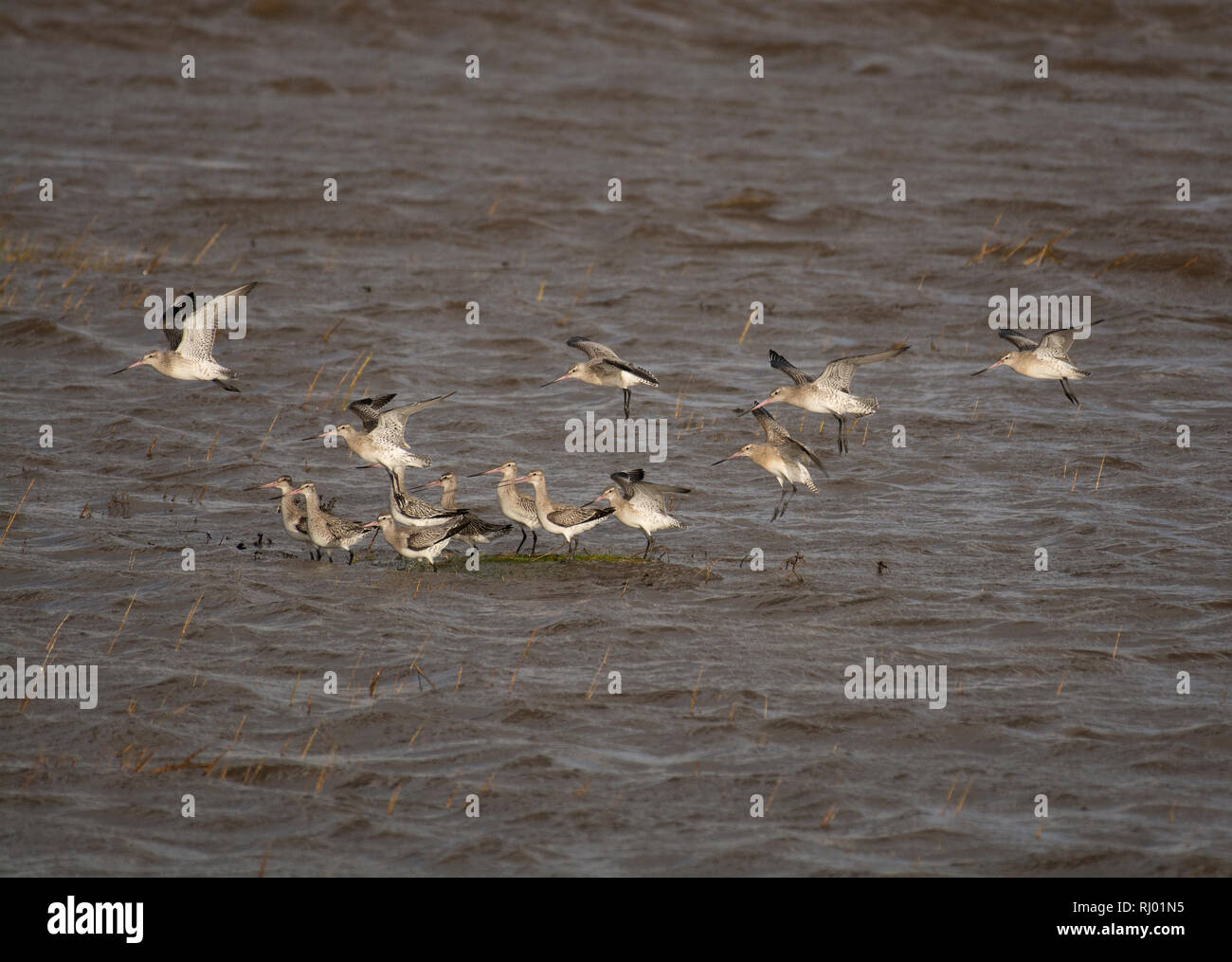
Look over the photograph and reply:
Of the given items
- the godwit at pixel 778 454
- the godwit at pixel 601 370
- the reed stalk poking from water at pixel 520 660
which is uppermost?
the godwit at pixel 601 370

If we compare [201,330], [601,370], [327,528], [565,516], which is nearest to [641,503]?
[565,516]

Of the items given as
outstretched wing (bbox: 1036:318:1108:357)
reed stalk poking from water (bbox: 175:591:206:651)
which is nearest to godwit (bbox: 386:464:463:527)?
reed stalk poking from water (bbox: 175:591:206:651)

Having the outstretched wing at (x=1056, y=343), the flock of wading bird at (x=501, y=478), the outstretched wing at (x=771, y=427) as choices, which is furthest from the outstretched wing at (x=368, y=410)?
the outstretched wing at (x=1056, y=343)

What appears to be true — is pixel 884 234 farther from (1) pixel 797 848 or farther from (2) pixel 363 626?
(1) pixel 797 848

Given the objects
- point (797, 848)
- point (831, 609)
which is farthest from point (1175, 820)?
point (831, 609)

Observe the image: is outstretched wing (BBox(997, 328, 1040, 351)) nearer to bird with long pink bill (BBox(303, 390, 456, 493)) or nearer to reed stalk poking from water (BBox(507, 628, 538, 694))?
bird with long pink bill (BBox(303, 390, 456, 493))

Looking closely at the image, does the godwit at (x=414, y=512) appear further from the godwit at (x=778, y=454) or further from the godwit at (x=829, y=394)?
the godwit at (x=829, y=394)
